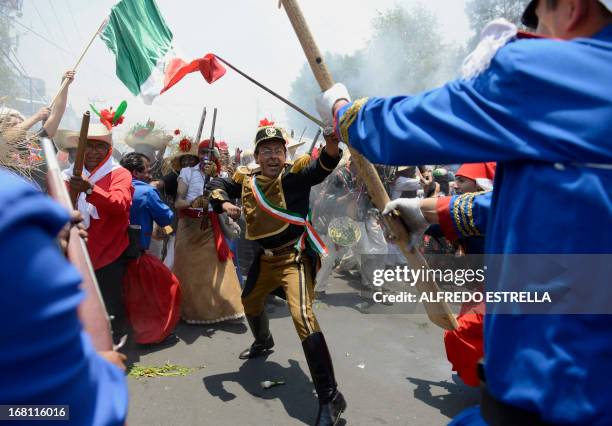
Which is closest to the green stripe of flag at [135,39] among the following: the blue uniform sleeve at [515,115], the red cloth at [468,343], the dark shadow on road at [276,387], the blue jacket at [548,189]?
the dark shadow on road at [276,387]

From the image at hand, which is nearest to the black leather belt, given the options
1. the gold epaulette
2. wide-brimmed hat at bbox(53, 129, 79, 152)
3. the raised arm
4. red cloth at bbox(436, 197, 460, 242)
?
the gold epaulette

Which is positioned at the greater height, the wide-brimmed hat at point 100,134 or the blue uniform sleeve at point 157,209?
the wide-brimmed hat at point 100,134

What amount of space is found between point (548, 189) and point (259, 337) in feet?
11.2

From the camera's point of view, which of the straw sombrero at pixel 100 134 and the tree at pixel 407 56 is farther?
the tree at pixel 407 56

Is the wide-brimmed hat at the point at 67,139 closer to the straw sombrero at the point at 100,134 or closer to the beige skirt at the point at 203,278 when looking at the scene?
the straw sombrero at the point at 100,134

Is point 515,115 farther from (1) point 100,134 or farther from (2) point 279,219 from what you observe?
(1) point 100,134

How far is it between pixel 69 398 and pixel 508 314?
1011 millimetres

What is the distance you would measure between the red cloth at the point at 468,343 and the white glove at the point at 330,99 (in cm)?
211

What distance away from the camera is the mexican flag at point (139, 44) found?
4.53 m

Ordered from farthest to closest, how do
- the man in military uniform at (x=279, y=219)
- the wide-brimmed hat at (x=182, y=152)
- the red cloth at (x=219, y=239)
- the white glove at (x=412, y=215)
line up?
the wide-brimmed hat at (x=182, y=152) < the red cloth at (x=219, y=239) < the man in military uniform at (x=279, y=219) < the white glove at (x=412, y=215)

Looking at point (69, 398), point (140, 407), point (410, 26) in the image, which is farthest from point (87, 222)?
point (410, 26)

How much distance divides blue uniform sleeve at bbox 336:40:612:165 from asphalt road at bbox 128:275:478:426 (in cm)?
256

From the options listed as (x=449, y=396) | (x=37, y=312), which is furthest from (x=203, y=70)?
(x=37, y=312)

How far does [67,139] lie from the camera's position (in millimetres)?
4695
